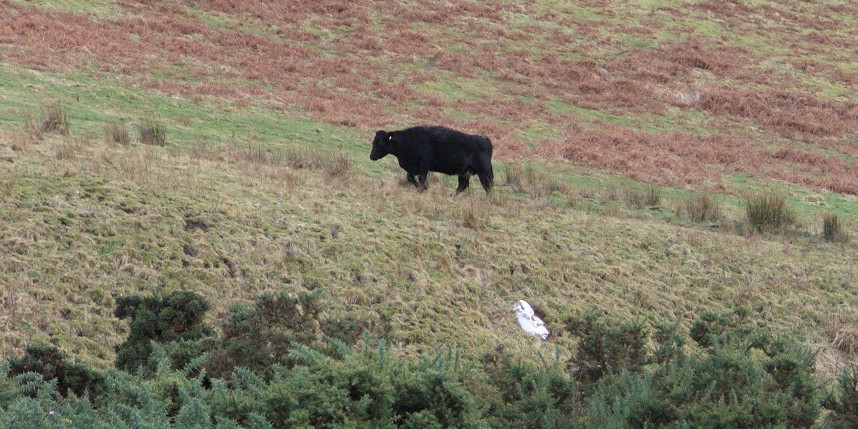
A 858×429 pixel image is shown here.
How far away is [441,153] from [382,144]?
4.90 ft

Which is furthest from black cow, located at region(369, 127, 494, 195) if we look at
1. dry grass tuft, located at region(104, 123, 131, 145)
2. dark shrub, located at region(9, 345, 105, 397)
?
dark shrub, located at region(9, 345, 105, 397)

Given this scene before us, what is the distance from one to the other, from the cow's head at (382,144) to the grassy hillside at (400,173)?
537 mm

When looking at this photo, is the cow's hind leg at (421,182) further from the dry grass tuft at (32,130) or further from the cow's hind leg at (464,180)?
the dry grass tuft at (32,130)

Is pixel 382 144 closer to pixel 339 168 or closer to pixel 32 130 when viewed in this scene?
pixel 339 168

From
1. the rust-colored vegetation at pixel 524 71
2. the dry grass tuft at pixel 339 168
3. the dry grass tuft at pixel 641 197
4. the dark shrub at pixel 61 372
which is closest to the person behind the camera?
the dark shrub at pixel 61 372

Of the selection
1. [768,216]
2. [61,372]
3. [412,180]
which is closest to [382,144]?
[412,180]

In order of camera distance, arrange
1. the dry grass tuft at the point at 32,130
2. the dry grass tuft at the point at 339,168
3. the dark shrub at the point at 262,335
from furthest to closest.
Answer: the dry grass tuft at the point at 339,168 → the dry grass tuft at the point at 32,130 → the dark shrub at the point at 262,335

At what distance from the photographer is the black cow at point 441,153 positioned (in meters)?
19.0

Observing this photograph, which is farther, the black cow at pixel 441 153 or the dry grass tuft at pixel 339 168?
the black cow at pixel 441 153

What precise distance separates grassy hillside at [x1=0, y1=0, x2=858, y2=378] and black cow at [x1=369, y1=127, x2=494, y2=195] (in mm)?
466

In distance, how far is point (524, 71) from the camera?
125 feet

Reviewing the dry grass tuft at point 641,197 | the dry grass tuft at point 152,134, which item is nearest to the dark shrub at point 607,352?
the dry grass tuft at point 641,197

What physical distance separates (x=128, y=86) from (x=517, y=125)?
12414 mm

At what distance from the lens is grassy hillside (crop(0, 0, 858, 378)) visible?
12.6 meters
